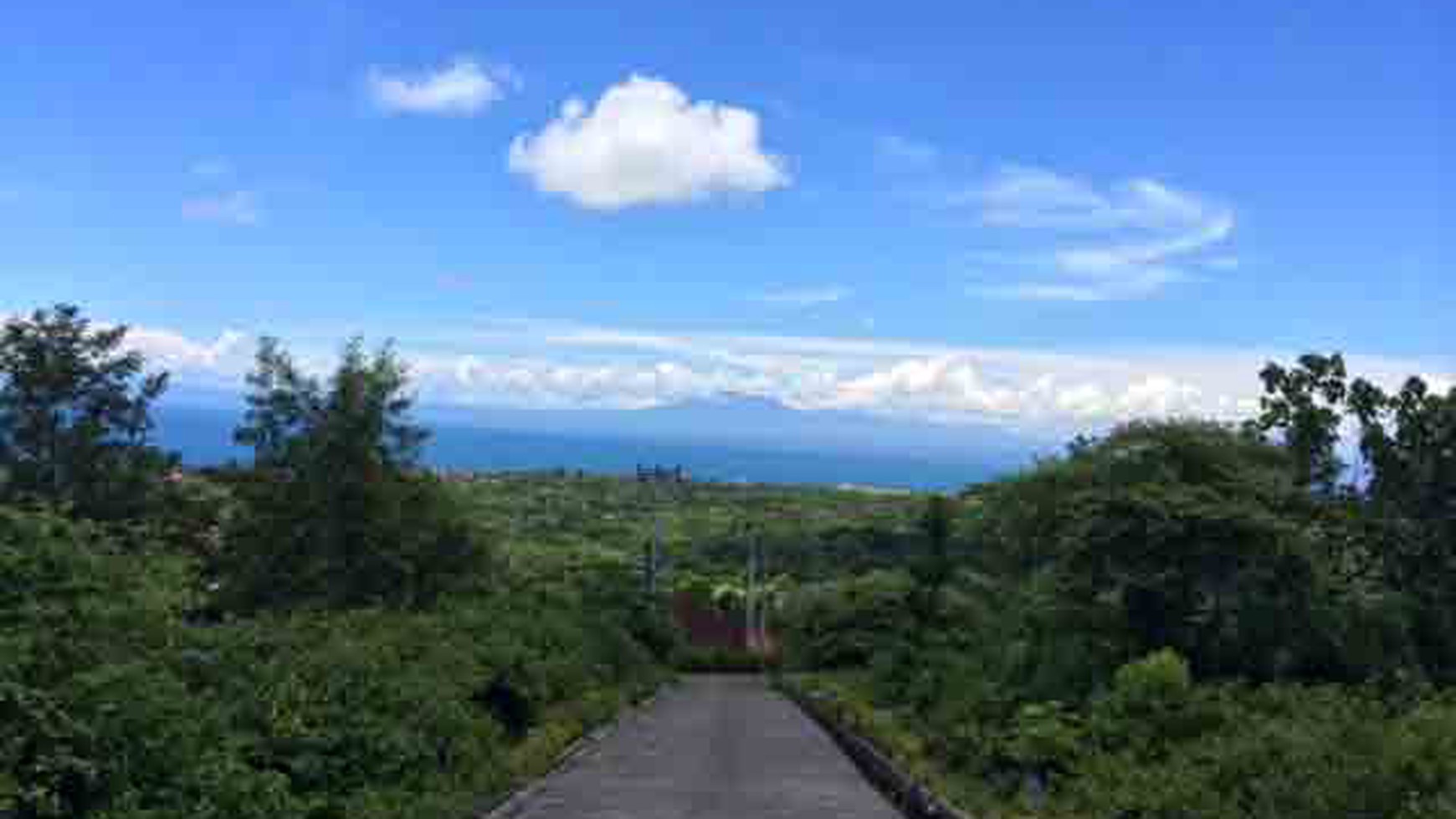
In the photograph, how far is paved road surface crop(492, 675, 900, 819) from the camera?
45.7ft

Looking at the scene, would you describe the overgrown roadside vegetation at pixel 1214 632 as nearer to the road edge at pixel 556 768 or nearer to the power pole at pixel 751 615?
the road edge at pixel 556 768

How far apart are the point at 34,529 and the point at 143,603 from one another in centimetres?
89

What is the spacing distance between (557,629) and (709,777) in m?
8.74

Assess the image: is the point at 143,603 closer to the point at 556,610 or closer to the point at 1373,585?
the point at 1373,585

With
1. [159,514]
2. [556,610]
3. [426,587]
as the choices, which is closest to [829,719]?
[556,610]

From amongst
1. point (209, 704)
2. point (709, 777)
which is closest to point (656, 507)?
point (709, 777)

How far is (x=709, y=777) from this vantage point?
1673cm

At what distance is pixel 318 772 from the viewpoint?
11562 millimetres

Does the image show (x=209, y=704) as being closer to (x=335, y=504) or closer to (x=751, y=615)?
(x=335, y=504)

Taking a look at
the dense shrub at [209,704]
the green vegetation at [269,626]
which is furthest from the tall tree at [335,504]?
the dense shrub at [209,704]

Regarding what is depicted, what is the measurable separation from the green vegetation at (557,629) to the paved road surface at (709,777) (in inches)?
26.4

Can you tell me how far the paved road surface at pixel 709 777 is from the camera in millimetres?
13938

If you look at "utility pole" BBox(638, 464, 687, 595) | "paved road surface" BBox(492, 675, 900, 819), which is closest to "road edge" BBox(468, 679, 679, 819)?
"paved road surface" BBox(492, 675, 900, 819)

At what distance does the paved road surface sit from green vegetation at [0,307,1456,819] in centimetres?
67
